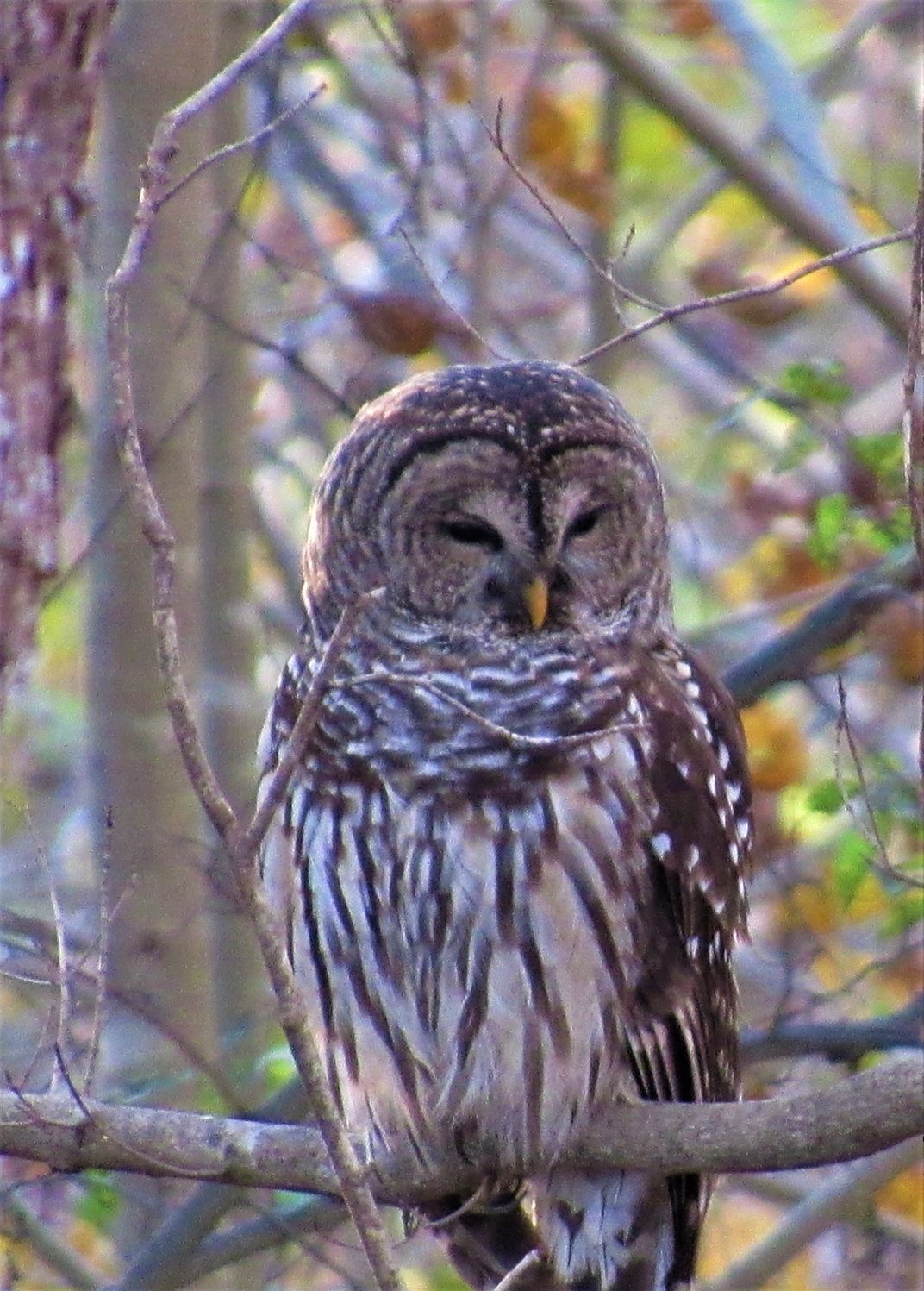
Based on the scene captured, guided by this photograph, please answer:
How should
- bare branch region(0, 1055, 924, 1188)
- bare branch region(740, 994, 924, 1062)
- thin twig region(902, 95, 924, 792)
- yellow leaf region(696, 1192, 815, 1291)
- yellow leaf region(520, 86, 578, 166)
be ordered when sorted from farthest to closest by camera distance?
yellow leaf region(696, 1192, 815, 1291) < yellow leaf region(520, 86, 578, 166) < bare branch region(740, 994, 924, 1062) < bare branch region(0, 1055, 924, 1188) < thin twig region(902, 95, 924, 792)

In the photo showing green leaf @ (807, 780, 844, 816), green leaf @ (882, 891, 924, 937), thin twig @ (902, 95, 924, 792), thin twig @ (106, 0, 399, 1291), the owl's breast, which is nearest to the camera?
thin twig @ (106, 0, 399, 1291)

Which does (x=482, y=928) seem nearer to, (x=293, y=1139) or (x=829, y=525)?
(x=293, y=1139)

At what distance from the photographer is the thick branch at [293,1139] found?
8.59 feet

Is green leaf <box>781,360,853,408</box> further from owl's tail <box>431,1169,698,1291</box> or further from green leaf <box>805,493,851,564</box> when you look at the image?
owl's tail <box>431,1169,698,1291</box>

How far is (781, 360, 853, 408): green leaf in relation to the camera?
3.94 meters

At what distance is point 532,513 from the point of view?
333 cm

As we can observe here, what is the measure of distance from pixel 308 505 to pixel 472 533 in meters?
1.88

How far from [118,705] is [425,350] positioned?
3.30 feet

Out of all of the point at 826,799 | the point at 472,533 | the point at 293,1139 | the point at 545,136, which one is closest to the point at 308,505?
the point at 545,136

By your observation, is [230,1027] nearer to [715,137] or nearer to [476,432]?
[476,432]

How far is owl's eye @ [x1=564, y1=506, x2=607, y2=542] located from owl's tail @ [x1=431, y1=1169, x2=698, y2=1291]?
3.54ft

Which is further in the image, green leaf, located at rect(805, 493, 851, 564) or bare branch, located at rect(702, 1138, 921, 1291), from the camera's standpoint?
bare branch, located at rect(702, 1138, 921, 1291)

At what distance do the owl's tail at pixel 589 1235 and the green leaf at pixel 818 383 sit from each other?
1.42 m

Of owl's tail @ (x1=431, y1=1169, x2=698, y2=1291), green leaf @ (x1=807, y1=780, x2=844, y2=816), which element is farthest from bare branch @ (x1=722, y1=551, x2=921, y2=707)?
owl's tail @ (x1=431, y1=1169, x2=698, y2=1291)
